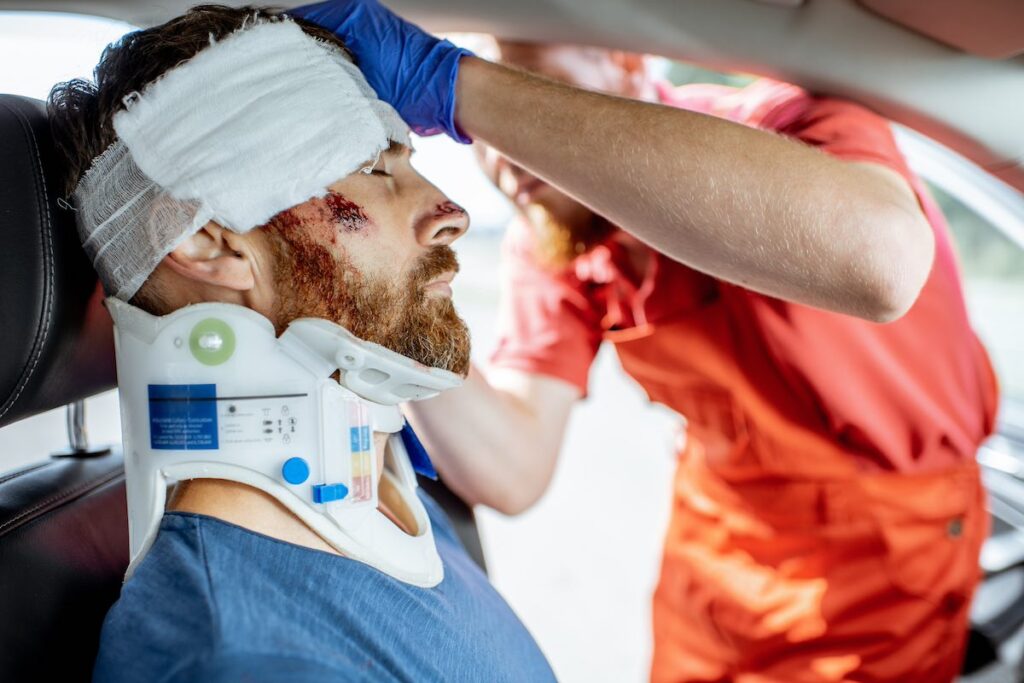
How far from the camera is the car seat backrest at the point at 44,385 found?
2.99 ft

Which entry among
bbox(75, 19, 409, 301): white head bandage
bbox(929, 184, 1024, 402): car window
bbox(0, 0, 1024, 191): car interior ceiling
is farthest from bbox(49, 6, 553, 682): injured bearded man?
bbox(929, 184, 1024, 402): car window

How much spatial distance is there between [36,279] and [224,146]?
253mm

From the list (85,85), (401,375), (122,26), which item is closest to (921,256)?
(401,375)

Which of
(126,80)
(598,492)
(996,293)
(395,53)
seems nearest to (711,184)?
(395,53)

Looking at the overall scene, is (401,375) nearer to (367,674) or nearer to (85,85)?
(367,674)

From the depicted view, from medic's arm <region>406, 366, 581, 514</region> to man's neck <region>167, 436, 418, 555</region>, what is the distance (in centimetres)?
48

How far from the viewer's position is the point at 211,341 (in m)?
0.92

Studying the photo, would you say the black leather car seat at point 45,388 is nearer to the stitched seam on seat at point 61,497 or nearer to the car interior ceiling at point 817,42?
the stitched seam on seat at point 61,497

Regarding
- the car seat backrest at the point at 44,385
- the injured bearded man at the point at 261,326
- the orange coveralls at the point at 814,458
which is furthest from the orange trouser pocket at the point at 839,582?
the car seat backrest at the point at 44,385

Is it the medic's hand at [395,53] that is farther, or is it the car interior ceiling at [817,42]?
the car interior ceiling at [817,42]

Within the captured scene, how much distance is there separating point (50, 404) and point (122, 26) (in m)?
0.59

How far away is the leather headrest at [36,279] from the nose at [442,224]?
16.0 inches

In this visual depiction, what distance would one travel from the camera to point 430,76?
1.05 m

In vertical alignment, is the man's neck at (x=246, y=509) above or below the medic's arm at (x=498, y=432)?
above
